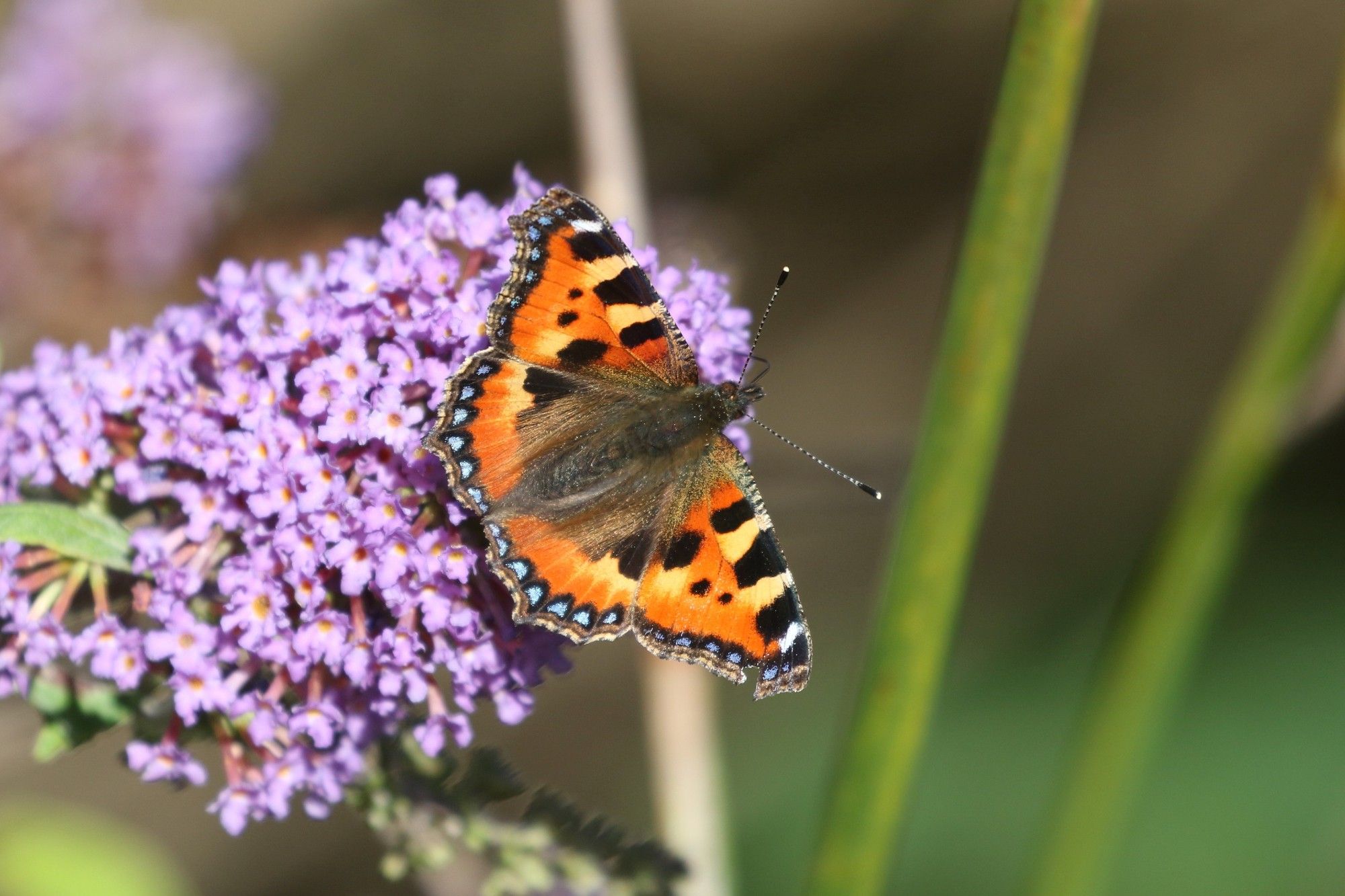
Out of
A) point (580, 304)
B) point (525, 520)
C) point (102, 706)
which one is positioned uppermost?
point (580, 304)

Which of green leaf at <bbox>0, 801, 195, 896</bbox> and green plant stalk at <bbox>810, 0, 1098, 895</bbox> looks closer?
green plant stalk at <bbox>810, 0, 1098, 895</bbox>

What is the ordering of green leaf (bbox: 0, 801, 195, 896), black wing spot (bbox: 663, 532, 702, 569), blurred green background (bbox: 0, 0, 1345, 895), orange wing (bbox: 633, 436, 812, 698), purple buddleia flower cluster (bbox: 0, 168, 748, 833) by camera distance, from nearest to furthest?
purple buddleia flower cluster (bbox: 0, 168, 748, 833) → orange wing (bbox: 633, 436, 812, 698) → black wing spot (bbox: 663, 532, 702, 569) → green leaf (bbox: 0, 801, 195, 896) → blurred green background (bbox: 0, 0, 1345, 895)

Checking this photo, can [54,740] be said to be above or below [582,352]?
below

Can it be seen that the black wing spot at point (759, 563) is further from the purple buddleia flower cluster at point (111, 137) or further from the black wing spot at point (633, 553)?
the purple buddleia flower cluster at point (111, 137)

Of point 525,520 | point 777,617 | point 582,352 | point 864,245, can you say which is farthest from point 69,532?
point 864,245

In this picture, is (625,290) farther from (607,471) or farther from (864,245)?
(864,245)

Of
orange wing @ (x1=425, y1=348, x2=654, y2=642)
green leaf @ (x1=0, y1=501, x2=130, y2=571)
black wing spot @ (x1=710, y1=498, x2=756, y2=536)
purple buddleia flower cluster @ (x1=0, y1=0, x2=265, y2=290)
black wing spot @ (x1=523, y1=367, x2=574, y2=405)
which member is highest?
purple buddleia flower cluster @ (x1=0, y1=0, x2=265, y2=290)

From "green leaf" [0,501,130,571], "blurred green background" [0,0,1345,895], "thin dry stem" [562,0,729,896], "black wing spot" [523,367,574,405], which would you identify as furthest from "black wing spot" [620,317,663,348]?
"blurred green background" [0,0,1345,895]

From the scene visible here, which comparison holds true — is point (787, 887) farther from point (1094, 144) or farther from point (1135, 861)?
point (1094, 144)

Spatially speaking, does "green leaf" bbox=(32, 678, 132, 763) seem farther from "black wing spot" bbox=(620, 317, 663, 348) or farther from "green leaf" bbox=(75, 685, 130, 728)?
"black wing spot" bbox=(620, 317, 663, 348)
